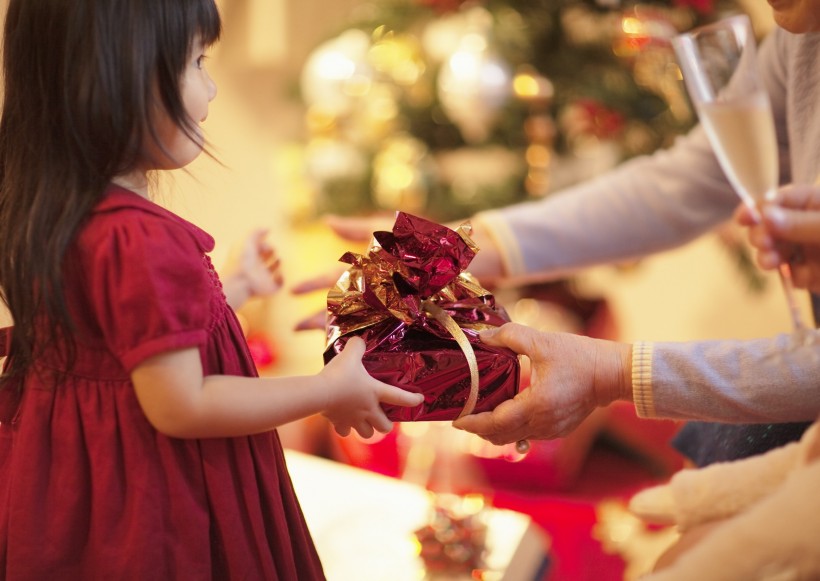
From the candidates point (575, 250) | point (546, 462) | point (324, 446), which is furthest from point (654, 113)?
point (324, 446)

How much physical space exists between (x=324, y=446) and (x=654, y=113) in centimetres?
105

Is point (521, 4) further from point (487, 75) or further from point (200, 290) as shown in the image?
point (200, 290)

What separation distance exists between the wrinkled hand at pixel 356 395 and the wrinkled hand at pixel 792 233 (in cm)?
32

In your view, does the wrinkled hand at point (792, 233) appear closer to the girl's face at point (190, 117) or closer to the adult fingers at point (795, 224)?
the adult fingers at point (795, 224)

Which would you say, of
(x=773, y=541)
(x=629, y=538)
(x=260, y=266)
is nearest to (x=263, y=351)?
(x=629, y=538)

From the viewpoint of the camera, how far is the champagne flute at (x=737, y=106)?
677 mm

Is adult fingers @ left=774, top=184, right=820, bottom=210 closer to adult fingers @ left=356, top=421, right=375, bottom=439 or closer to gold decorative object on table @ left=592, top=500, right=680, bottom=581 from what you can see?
adult fingers @ left=356, top=421, right=375, bottom=439

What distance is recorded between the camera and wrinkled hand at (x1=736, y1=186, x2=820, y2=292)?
0.63m

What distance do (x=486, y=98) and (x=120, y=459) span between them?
109 cm

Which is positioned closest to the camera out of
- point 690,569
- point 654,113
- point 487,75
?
point 690,569

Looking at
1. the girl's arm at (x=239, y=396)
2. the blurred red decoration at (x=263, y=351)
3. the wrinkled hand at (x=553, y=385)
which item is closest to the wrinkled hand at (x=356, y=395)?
the girl's arm at (x=239, y=396)

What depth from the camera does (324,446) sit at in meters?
1.81

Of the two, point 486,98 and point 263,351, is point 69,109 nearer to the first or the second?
point 486,98

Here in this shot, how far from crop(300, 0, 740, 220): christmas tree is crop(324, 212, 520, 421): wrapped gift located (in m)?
0.87
